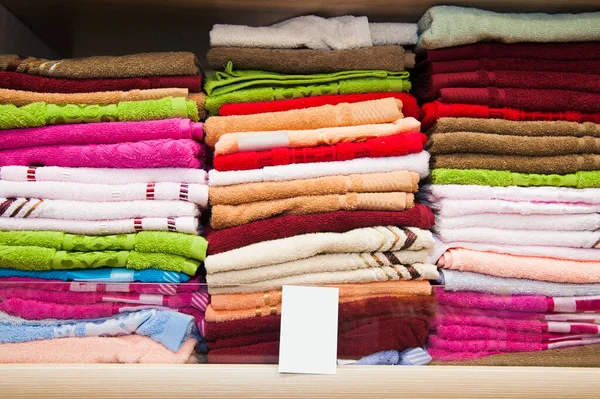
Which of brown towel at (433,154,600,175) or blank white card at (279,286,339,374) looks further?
brown towel at (433,154,600,175)

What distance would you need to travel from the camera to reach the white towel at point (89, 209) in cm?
66

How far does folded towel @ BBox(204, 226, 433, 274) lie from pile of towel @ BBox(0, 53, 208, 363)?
0.14ft

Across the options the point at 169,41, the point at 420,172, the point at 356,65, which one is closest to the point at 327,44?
the point at 356,65

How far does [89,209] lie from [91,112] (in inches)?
5.5

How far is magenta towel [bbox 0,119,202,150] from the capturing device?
672 mm

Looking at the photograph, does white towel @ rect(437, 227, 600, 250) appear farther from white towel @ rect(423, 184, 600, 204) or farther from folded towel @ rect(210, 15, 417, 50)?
folded towel @ rect(210, 15, 417, 50)

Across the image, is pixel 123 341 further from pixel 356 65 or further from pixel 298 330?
pixel 356 65

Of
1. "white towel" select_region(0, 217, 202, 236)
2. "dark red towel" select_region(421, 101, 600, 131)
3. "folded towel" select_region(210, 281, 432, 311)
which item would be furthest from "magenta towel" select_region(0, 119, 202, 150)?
"dark red towel" select_region(421, 101, 600, 131)

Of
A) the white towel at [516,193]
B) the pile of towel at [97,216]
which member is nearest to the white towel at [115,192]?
the pile of towel at [97,216]

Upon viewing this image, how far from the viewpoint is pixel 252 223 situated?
664 millimetres

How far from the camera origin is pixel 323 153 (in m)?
0.68

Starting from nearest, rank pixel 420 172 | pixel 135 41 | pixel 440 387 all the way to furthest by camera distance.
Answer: pixel 440 387, pixel 420 172, pixel 135 41

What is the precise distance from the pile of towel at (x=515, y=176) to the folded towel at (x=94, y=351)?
39cm

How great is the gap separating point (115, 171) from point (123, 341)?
0.78 feet
